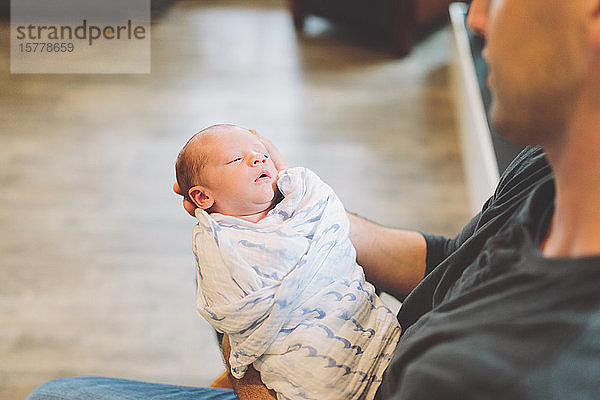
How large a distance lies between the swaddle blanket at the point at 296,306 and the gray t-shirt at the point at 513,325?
144 millimetres

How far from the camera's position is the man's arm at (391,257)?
1.16 m

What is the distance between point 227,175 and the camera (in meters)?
1.14

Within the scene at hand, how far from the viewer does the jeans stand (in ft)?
3.64

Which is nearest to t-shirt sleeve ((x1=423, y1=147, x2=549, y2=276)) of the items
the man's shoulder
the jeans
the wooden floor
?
the man's shoulder

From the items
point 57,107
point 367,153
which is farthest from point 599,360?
point 57,107

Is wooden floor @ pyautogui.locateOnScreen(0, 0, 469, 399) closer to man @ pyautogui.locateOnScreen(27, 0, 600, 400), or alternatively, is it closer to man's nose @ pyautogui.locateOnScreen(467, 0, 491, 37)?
man @ pyautogui.locateOnScreen(27, 0, 600, 400)

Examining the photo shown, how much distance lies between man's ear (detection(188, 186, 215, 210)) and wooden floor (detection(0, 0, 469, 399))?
0.74 m

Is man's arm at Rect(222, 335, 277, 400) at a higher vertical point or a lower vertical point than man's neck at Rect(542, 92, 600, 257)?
lower

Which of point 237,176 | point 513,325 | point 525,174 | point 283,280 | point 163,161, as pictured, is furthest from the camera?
point 163,161

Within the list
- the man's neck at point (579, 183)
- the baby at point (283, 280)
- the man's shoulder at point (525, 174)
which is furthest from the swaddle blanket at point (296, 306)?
the man's neck at point (579, 183)

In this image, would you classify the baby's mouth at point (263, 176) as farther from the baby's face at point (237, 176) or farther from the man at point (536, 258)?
the man at point (536, 258)

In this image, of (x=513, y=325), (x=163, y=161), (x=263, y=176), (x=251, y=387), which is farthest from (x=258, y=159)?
(x=163, y=161)

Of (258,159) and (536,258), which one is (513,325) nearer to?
(536,258)

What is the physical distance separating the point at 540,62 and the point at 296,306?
557 millimetres
